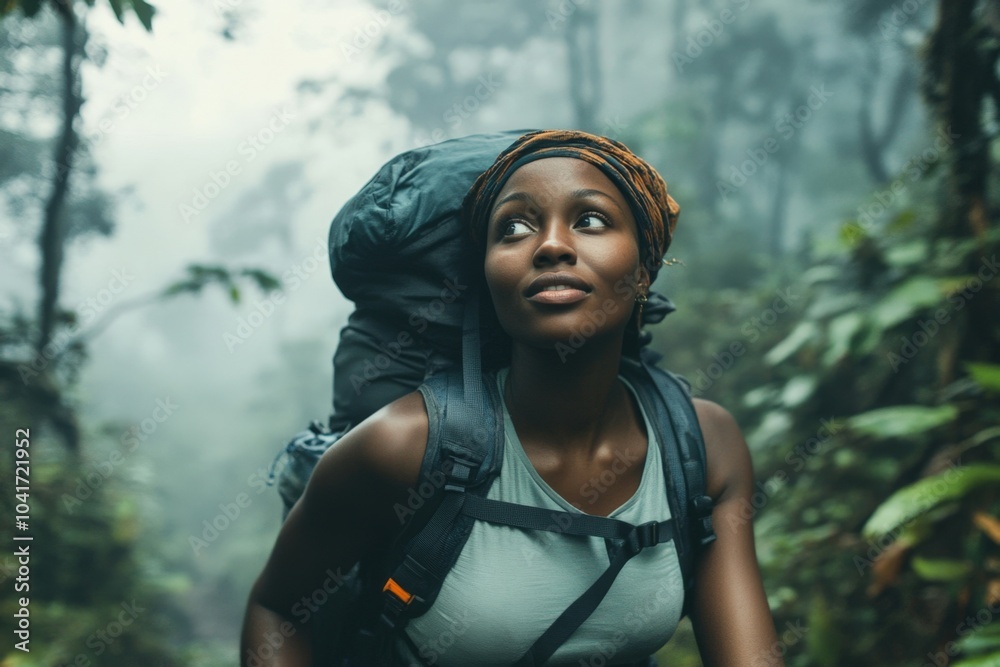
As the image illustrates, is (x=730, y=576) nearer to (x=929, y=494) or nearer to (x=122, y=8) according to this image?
(x=929, y=494)

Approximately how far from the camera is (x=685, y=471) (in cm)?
167

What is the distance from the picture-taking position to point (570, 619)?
1.55 meters

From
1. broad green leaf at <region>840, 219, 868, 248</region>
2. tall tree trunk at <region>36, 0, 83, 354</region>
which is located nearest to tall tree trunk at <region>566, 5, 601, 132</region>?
tall tree trunk at <region>36, 0, 83, 354</region>

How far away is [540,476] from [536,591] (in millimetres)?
240

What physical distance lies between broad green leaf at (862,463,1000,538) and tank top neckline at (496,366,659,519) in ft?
5.45

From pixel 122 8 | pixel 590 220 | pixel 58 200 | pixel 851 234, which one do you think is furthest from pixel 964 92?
pixel 58 200

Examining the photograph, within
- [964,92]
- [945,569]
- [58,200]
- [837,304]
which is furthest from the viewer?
[58,200]

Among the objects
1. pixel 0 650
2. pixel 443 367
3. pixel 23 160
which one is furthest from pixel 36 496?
pixel 443 367

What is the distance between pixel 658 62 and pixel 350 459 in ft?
76.0

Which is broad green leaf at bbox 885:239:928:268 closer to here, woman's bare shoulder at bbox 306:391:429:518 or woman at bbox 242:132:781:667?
woman at bbox 242:132:781:667

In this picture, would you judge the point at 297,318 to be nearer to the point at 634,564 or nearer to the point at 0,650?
the point at 0,650

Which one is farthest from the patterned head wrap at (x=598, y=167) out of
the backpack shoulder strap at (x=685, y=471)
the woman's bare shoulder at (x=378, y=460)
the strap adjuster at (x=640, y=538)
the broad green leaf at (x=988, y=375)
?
the broad green leaf at (x=988, y=375)

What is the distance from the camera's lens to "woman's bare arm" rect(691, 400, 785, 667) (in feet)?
5.32

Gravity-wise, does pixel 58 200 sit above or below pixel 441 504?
above
